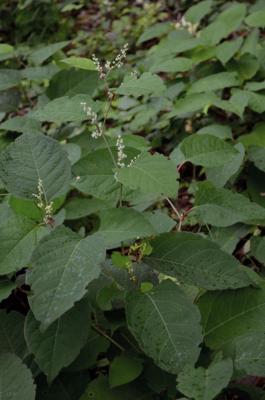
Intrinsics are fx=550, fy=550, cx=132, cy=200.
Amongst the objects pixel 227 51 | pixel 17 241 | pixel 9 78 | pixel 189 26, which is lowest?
pixel 189 26

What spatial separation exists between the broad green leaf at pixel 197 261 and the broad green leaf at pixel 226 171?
0.65 m

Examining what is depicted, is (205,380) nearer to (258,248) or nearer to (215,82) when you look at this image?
(258,248)

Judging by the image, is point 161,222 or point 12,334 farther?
point 161,222

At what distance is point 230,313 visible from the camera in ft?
5.00

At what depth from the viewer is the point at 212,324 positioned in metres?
1.53

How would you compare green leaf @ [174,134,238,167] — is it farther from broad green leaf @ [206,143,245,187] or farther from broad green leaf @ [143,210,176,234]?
broad green leaf @ [206,143,245,187]

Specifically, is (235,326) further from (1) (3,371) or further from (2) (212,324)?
(1) (3,371)

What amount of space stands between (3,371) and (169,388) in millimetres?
422

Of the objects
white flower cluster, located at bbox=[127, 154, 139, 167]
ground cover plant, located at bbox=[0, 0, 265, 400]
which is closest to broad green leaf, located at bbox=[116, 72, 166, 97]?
ground cover plant, located at bbox=[0, 0, 265, 400]

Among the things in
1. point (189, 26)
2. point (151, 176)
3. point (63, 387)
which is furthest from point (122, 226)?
point (189, 26)

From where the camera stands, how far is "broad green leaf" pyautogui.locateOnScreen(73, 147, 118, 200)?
4.82 ft

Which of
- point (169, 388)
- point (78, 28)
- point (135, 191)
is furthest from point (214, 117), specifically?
Answer: point (78, 28)

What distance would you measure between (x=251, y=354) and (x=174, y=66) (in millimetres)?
1927

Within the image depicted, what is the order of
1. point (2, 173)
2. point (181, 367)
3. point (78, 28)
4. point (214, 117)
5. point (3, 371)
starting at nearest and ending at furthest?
1. point (181, 367)
2. point (3, 371)
3. point (2, 173)
4. point (214, 117)
5. point (78, 28)
